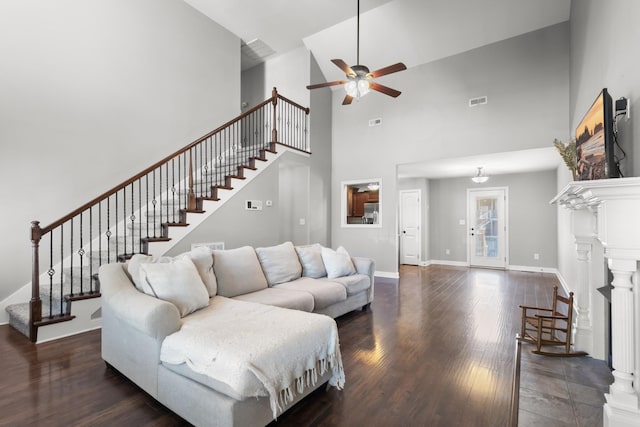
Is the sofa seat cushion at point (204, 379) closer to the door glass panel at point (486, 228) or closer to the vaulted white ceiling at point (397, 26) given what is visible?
the vaulted white ceiling at point (397, 26)

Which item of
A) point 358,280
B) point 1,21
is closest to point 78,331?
point 358,280

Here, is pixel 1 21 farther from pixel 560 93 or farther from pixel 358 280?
pixel 560 93

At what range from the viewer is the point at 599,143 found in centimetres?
212

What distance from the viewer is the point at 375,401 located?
2.04 m

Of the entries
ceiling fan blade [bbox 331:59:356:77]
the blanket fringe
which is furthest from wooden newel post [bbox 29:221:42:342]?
ceiling fan blade [bbox 331:59:356:77]

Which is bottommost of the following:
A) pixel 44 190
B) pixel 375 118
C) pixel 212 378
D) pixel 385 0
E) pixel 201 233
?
pixel 212 378

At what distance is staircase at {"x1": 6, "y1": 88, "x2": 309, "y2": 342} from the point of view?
3268mm

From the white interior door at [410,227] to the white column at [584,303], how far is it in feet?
17.2

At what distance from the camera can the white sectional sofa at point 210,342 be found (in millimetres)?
1593

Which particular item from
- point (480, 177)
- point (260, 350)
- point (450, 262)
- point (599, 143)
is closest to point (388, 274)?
point (450, 262)

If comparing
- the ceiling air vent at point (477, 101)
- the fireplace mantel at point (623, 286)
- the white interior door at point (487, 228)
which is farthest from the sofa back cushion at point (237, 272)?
the white interior door at point (487, 228)

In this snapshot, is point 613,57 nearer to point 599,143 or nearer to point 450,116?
point 599,143

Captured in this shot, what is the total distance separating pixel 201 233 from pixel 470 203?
6710 millimetres

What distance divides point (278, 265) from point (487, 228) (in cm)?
Result: 636
